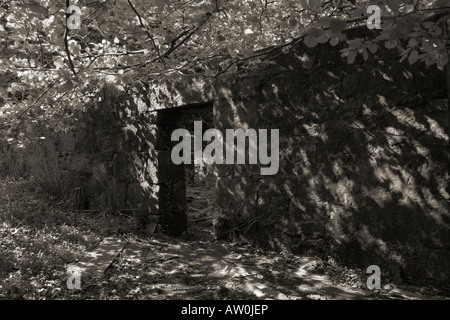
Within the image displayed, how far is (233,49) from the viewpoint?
391cm

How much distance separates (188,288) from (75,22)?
2.19 m

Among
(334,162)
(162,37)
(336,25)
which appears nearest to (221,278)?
(334,162)

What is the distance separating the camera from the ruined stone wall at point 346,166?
3.20 metres

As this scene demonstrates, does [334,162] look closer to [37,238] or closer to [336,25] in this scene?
[336,25]

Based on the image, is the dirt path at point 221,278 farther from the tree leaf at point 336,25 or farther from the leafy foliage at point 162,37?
the tree leaf at point 336,25

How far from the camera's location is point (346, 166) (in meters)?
3.65

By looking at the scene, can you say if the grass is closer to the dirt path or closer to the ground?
the ground

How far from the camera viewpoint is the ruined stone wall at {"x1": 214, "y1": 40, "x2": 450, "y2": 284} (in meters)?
3.20

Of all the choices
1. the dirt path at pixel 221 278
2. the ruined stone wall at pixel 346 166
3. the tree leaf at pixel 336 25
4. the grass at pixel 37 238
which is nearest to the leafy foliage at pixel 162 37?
the ruined stone wall at pixel 346 166

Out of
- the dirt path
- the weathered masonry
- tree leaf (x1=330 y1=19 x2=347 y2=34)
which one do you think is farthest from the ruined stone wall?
tree leaf (x1=330 y1=19 x2=347 y2=34)

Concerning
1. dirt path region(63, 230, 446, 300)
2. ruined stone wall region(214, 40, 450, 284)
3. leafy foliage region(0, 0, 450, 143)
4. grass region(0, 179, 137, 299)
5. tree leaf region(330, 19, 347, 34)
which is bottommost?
dirt path region(63, 230, 446, 300)

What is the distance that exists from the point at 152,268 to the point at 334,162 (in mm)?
1936

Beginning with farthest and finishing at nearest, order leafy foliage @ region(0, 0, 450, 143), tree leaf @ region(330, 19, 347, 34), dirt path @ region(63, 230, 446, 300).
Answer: dirt path @ region(63, 230, 446, 300) < leafy foliage @ region(0, 0, 450, 143) < tree leaf @ region(330, 19, 347, 34)

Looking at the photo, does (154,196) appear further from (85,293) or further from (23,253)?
(85,293)
